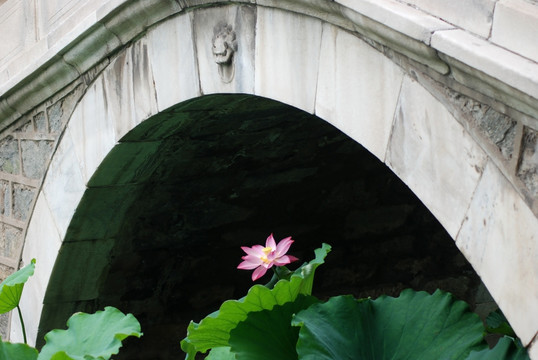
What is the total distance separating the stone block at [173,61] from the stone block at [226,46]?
42 mm

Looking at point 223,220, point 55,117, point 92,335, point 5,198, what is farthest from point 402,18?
point 223,220

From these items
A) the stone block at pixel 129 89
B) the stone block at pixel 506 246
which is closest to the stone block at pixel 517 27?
the stone block at pixel 506 246

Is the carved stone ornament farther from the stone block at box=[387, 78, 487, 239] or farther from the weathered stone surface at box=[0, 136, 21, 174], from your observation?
the weathered stone surface at box=[0, 136, 21, 174]

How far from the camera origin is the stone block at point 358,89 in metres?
2.19

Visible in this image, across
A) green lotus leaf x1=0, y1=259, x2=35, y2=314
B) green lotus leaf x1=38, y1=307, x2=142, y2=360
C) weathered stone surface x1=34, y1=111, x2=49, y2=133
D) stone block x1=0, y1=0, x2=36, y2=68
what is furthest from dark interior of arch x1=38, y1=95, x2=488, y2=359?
green lotus leaf x1=38, y1=307, x2=142, y2=360

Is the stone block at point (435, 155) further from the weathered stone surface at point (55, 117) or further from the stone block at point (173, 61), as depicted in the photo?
the weathered stone surface at point (55, 117)

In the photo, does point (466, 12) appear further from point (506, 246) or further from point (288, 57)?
point (288, 57)

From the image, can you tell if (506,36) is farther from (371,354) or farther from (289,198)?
(289,198)

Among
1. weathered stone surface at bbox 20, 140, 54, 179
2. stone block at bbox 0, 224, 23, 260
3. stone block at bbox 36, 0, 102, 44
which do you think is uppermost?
stone block at bbox 36, 0, 102, 44

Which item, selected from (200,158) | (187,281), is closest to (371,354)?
(200,158)

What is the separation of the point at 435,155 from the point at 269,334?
62 centimetres

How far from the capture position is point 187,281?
468 cm

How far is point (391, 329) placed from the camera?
224cm

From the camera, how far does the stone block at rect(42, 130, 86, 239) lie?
3676mm
